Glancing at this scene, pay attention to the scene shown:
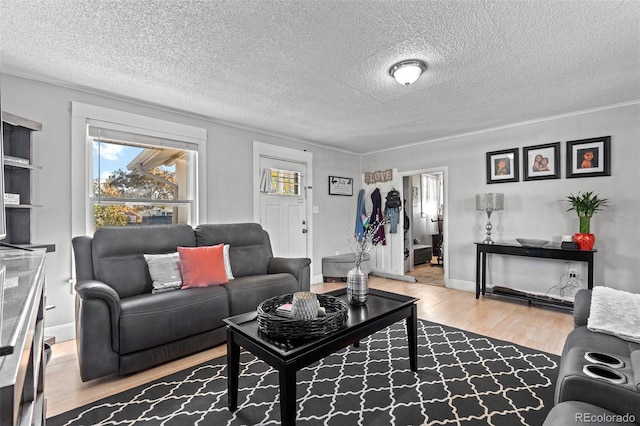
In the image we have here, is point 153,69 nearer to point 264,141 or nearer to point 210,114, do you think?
point 210,114

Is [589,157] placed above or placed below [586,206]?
above

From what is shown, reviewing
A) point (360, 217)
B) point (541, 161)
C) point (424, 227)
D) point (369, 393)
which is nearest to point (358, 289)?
point (369, 393)

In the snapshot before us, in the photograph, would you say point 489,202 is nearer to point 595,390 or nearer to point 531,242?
point 531,242

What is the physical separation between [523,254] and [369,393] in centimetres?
283

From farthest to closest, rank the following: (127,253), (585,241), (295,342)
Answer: (585,241), (127,253), (295,342)

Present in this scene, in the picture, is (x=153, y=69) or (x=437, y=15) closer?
(x=437, y=15)

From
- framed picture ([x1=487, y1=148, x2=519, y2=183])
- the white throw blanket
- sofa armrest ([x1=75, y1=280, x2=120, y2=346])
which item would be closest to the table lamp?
framed picture ([x1=487, y1=148, x2=519, y2=183])

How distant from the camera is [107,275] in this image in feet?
8.26

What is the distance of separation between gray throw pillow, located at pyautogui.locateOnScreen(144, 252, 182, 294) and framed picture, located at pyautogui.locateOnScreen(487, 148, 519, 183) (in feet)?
13.5

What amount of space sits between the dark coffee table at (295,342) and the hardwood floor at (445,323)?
834 millimetres

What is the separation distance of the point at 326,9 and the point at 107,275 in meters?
2.58

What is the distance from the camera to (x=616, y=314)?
5.85 feet

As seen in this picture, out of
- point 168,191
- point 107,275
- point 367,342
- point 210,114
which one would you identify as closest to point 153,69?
point 210,114

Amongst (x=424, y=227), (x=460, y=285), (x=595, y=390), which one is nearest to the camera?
(x=595, y=390)
